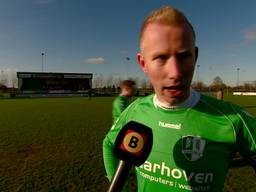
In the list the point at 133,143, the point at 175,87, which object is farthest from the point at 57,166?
the point at 133,143

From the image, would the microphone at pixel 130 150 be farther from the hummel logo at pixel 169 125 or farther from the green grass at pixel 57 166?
the green grass at pixel 57 166

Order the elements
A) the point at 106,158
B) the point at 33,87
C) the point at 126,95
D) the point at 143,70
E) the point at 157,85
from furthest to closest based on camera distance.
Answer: the point at 33,87 → the point at 126,95 → the point at 106,158 → the point at 143,70 → the point at 157,85

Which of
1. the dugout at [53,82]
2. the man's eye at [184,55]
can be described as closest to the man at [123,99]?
the man's eye at [184,55]

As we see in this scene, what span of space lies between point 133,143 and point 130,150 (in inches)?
1.0

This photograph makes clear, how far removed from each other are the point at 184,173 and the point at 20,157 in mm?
7361

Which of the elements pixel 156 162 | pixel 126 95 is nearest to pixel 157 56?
pixel 156 162

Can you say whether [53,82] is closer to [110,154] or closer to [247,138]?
[110,154]

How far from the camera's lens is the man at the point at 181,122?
120 cm

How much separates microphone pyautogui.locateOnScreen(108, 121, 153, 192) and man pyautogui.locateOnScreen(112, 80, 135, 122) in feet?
19.1

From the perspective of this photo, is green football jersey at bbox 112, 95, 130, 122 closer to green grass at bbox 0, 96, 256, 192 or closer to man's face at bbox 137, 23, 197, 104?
green grass at bbox 0, 96, 256, 192

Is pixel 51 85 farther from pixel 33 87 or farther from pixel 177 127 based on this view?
pixel 177 127

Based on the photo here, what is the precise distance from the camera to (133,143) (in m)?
0.85

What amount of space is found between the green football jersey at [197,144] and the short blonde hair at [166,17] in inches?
16.1

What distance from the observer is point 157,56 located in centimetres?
121
